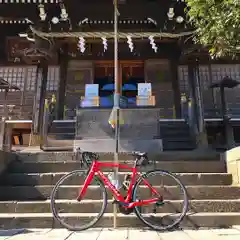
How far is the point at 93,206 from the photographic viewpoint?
512 cm

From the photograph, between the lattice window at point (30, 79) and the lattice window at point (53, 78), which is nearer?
the lattice window at point (53, 78)

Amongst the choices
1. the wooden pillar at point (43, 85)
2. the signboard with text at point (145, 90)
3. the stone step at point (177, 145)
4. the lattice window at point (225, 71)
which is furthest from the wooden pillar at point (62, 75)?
the lattice window at point (225, 71)

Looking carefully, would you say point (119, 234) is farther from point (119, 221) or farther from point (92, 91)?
point (92, 91)

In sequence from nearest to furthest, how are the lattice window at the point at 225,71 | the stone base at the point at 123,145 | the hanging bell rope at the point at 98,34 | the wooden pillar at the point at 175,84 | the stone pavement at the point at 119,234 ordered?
the stone pavement at the point at 119,234, the stone base at the point at 123,145, the hanging bell rope at the point at 98,34, the wooden pillar at the point at 175,84, the lattice window at the point at 225,71

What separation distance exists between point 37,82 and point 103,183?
7.53 metres

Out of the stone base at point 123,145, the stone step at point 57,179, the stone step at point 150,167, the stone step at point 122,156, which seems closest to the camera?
the stone step at point 57,179

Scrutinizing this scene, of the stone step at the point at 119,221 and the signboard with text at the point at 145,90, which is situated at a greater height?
the signboard with text at the point at 145,90

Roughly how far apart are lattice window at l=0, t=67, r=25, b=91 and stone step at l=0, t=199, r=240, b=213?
7394mm

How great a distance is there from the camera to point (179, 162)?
20.9 feet

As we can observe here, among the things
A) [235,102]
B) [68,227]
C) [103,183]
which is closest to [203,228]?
[103,183]

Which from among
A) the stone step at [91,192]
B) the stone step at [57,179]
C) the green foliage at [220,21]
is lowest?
the stone step at [91,192]

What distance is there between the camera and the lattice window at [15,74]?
470 inches

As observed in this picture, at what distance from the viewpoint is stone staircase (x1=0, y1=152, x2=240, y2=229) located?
192 inches

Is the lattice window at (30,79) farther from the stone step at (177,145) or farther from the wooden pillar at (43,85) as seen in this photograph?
the stone step at (177,145)
